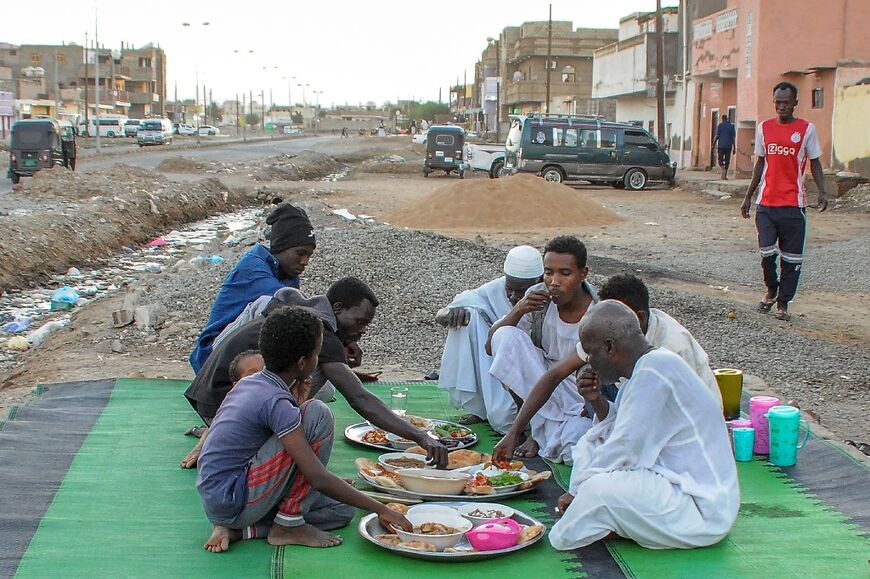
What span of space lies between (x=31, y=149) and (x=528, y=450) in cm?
2660

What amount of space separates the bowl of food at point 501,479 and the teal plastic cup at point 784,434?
1.24 metres

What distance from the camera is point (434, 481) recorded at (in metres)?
4.23

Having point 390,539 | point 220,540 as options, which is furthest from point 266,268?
point 390,539

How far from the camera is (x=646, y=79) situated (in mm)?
39000

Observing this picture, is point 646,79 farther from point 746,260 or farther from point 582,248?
point 582,248

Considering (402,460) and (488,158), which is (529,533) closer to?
(402,460)

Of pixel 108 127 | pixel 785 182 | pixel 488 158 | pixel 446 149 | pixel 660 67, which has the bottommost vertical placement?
pixel 785 182

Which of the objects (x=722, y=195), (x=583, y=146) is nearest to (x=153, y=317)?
(x=722, y=195)

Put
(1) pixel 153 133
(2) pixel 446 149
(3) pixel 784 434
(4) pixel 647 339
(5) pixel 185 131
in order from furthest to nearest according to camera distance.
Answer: (5) pixel 185 131 < (1) pixel 153 133 < (2) pixel 446 149 < (3) pixel 784 434 < (4) pixel 647 339

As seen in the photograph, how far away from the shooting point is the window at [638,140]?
2891cm

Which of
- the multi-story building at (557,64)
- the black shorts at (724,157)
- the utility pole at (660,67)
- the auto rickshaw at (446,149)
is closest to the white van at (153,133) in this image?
the multi-story building at (557,64)

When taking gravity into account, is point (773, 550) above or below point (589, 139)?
below

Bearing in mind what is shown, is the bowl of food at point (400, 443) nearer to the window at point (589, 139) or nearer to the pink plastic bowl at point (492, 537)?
the pink plastic bowl at point (492, 537)

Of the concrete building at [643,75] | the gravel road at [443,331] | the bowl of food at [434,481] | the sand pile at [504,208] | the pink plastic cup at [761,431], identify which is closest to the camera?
the bowl of food at [434,481]
